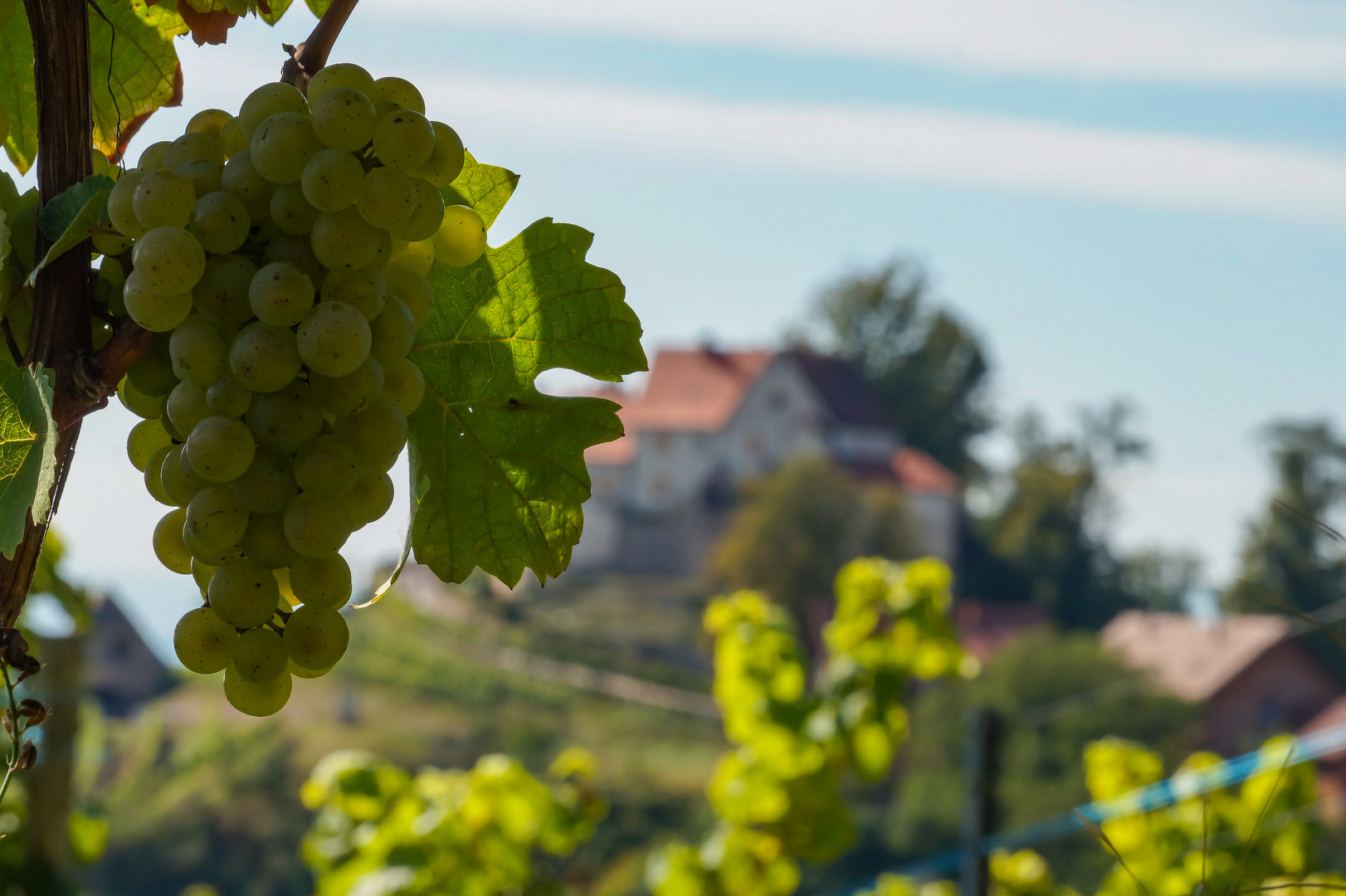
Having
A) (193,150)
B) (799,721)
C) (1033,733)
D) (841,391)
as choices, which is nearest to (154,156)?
(193,150)

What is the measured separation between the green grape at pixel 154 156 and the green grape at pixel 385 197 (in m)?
0.07

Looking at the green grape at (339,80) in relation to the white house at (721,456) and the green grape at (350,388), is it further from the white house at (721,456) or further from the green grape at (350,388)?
the white house at (721,456)

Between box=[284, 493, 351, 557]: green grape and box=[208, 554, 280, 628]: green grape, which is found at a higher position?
box=[284, 493, 351, 557]: green grape

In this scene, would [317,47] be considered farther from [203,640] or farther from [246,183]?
[203,640]

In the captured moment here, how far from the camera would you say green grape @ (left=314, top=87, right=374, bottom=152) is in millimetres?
353

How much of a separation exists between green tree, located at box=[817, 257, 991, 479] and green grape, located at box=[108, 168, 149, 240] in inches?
1089

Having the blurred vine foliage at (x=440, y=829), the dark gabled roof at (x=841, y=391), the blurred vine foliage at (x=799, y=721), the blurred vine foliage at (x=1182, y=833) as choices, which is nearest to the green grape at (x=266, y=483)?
the blurred vine foliage at (x=440, y=829)

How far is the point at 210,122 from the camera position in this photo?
0.40 metres

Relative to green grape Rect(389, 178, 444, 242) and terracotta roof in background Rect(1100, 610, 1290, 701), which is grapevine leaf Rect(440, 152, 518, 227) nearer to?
green grape Rect(389, 178, 444, 242)

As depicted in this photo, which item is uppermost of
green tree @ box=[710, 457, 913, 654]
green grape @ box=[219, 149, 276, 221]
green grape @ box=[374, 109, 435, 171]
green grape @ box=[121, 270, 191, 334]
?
green grape @ box=[374, 109, 435, 171]

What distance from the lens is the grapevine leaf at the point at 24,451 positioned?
12.9 inches

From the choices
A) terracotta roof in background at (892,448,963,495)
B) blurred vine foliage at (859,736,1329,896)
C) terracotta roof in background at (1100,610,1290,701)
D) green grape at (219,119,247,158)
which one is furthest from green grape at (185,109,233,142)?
terracotta roof in background at (892,448,963,495)

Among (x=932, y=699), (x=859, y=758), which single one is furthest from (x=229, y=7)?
(x=932, y=699)

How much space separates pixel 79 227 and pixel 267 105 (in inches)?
2.4
